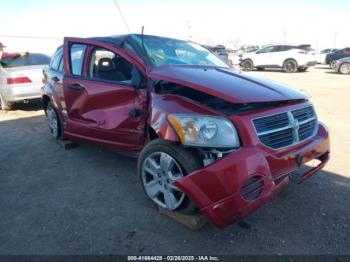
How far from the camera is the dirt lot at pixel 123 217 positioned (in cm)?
264

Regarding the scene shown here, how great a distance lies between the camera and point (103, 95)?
3701 mm

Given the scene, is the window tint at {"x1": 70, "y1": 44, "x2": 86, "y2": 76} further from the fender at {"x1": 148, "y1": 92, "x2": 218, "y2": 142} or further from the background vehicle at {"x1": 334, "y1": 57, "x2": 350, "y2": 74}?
the background vehicle at {"x1": 334, "y1": 57, "x2": 350, "y2": 74}

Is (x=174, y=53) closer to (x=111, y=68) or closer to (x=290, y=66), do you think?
(x=111, y=68)

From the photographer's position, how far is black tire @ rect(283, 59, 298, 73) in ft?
60.2

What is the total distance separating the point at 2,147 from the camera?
5.44m

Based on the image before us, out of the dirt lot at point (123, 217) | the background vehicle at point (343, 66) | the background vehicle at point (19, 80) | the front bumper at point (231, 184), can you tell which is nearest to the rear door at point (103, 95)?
the dirt lot at point (123, 217)

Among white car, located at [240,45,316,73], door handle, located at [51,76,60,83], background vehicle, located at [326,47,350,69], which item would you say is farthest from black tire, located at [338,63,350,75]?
door handle, located at [51,76,60,83]

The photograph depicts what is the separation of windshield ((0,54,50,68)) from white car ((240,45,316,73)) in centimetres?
1446

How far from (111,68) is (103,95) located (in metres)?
0.35

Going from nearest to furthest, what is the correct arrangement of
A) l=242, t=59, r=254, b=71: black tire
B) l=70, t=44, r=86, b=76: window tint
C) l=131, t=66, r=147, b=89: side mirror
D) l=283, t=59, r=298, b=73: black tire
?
l=131, t=66, r=147, b=89: side mirror → l=70, t=44, r=86, b=76: window tint → l=283, t=59, r=298, b=73: black tire → l=242, t=59, r=254, b=71: black tire

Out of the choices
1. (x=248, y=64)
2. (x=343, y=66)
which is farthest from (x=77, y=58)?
(x=248, y=64)

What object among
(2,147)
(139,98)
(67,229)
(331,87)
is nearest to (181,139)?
(139,98)

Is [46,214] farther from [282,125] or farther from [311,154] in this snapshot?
[311,154]

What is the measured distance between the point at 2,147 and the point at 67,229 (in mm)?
3294
